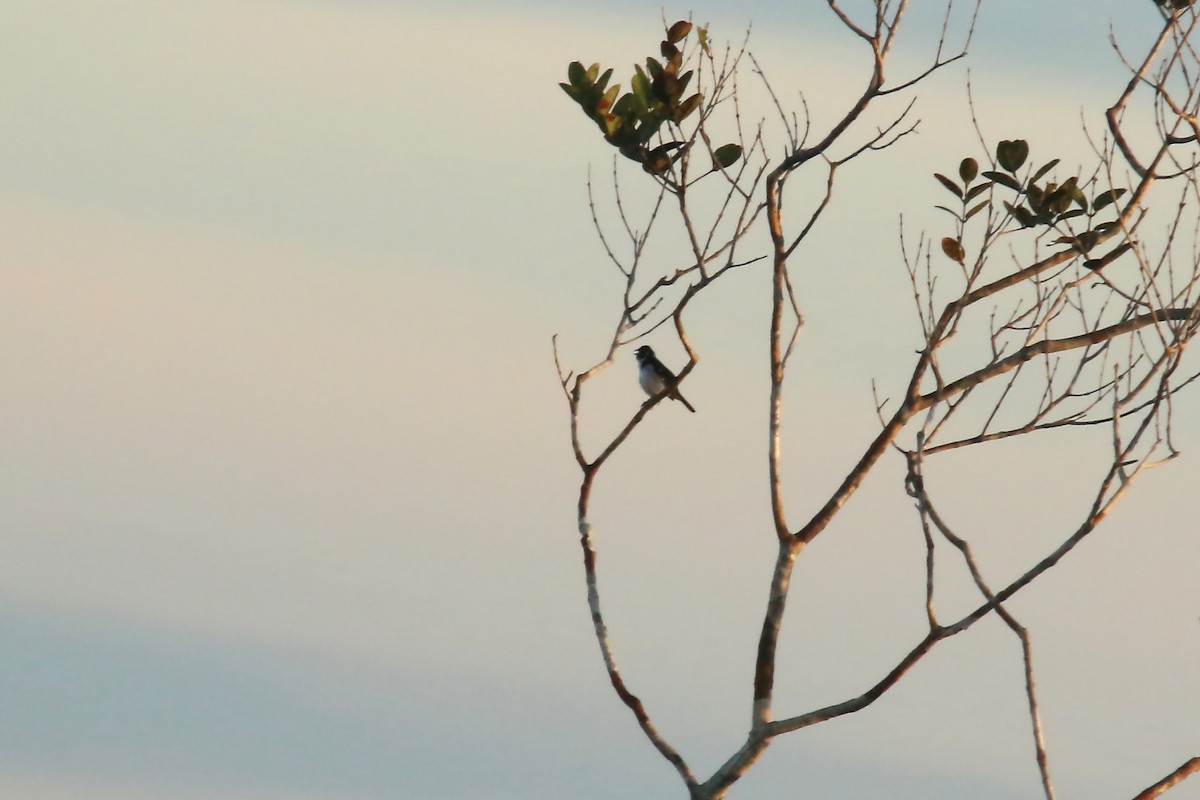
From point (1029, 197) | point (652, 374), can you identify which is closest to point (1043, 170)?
point (1029, 197)

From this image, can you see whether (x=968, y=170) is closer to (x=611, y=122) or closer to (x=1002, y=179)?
(x=1002, y=179)

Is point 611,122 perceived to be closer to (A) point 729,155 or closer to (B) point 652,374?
(A) point 729,155

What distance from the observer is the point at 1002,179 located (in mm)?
10469

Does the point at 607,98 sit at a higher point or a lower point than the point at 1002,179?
higher

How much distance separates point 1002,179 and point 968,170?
9.6 inches

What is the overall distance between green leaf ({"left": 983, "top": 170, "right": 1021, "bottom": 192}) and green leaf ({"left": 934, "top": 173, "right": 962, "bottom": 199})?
0.18m

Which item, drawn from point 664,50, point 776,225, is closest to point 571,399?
point 776,225

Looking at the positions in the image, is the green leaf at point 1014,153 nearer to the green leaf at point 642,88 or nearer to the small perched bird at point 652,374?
the green leaf at point 642,88

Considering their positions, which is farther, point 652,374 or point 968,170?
point 652,374

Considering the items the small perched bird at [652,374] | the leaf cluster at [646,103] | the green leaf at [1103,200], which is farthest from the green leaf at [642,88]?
the small perched bird at [652,374]

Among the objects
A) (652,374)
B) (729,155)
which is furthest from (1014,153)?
(652,374)

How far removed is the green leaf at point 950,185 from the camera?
1045 centimetres

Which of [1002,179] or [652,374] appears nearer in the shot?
[1002,179]

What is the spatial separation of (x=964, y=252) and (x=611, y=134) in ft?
7.52
